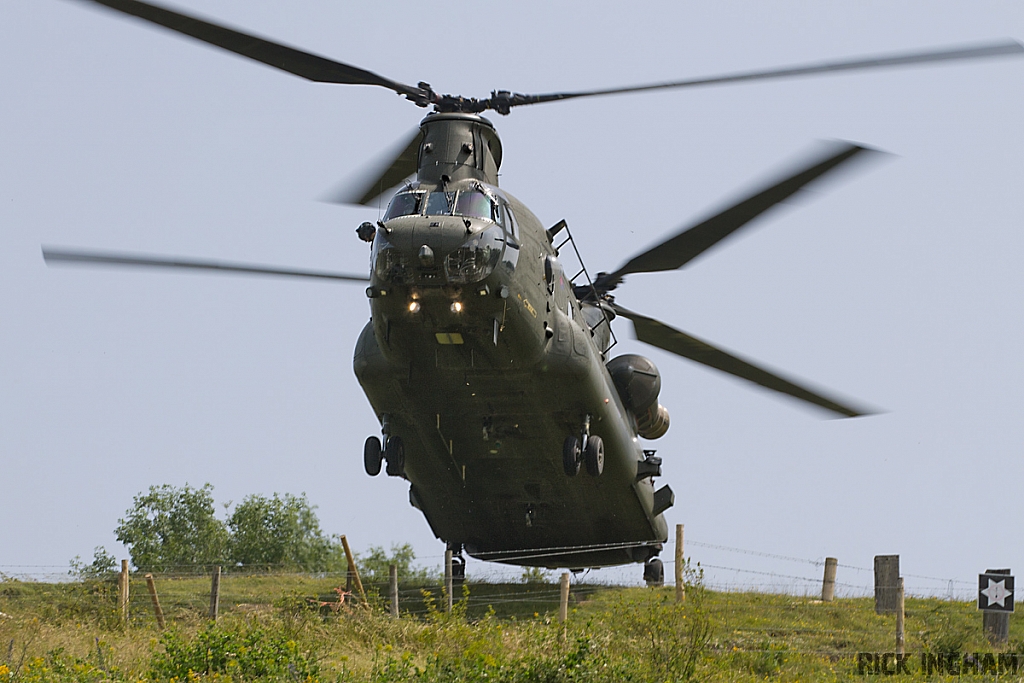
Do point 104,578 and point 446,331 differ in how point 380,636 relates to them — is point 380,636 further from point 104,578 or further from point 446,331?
point 104,578

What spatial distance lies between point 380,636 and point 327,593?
723 centimetres

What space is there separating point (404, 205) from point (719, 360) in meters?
5.80

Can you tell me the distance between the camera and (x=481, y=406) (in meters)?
15.3

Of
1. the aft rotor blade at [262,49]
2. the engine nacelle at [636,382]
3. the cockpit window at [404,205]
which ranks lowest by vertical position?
the engine nacelle at [636,382]

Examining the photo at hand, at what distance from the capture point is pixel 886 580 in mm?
19531

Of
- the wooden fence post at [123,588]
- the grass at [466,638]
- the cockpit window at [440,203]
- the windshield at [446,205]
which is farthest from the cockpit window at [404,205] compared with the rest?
the wooden fence post at [123,588]

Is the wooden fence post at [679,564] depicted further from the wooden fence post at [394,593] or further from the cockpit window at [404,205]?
the cockpit window at [404,205]

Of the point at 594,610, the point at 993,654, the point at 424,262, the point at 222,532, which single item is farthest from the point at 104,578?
the point at 222,532

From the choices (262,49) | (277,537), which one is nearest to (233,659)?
(262,49)

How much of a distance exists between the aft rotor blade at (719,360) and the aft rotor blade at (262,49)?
17.8 feet

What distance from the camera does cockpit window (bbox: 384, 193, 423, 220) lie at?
13.3m

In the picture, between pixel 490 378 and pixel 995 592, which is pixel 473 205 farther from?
pixel 995 592

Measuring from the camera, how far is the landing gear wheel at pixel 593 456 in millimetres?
15438

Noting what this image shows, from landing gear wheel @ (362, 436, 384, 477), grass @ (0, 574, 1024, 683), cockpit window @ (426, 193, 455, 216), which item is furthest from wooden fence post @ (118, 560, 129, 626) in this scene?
cockpit window @ (426, 193, 455, 216)
